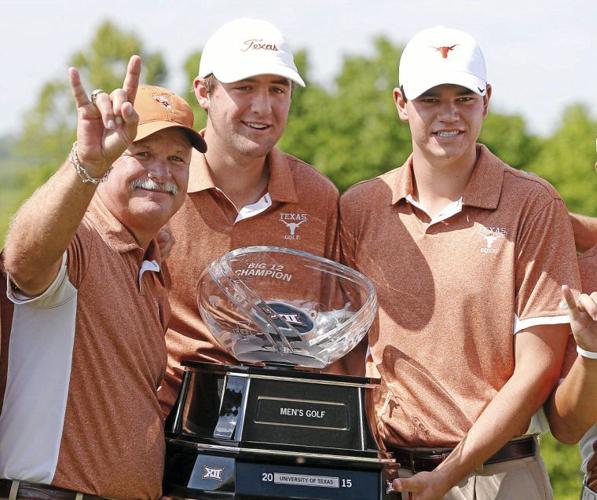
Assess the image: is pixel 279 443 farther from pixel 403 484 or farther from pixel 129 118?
pixel 129 118

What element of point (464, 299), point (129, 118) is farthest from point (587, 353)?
point (129, 118)

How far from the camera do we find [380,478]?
442 cm

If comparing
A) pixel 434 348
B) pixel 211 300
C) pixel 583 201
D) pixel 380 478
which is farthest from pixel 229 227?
pixel 583 201

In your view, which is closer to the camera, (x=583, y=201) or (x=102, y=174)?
(x=102, y=174)

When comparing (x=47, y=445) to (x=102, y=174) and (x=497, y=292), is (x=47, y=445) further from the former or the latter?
(x=497, y=292)

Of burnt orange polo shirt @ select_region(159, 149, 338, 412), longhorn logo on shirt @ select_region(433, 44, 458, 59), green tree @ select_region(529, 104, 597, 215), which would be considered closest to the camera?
burnt orange polo shirt @ select_region(159, 149, 338, 412)

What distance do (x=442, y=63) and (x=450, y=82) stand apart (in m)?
0.11

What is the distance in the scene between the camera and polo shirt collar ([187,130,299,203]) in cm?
523

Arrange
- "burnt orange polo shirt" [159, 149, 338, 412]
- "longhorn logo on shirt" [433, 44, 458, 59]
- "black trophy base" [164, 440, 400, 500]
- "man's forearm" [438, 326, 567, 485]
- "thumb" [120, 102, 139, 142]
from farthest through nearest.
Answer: "longhorn logo on shirt" [433, 44, 458, 59], "burnt orange polo shirt" [159, 149, 338, 412], "man's forearm" [438, 326, 567, 485], "black trophy base" [164, 440, 400, 500], "thumb" [120, 102, 139, 142]

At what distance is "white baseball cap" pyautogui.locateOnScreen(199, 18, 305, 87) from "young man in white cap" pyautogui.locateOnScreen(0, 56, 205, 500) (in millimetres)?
750

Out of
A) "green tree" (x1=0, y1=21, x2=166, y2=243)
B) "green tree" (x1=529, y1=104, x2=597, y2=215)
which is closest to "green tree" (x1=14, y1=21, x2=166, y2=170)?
"green tree" (x1=0, y1=21, x2=166, y2=243)

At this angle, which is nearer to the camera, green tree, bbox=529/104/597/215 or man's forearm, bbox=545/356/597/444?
man's forearm, bbox=545/356/597/444

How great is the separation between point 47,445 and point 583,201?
15.7 m

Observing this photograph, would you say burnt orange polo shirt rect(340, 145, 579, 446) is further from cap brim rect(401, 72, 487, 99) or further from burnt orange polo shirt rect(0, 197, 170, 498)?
burnt orange polo shirt rect(0, 197, 170, 498)
